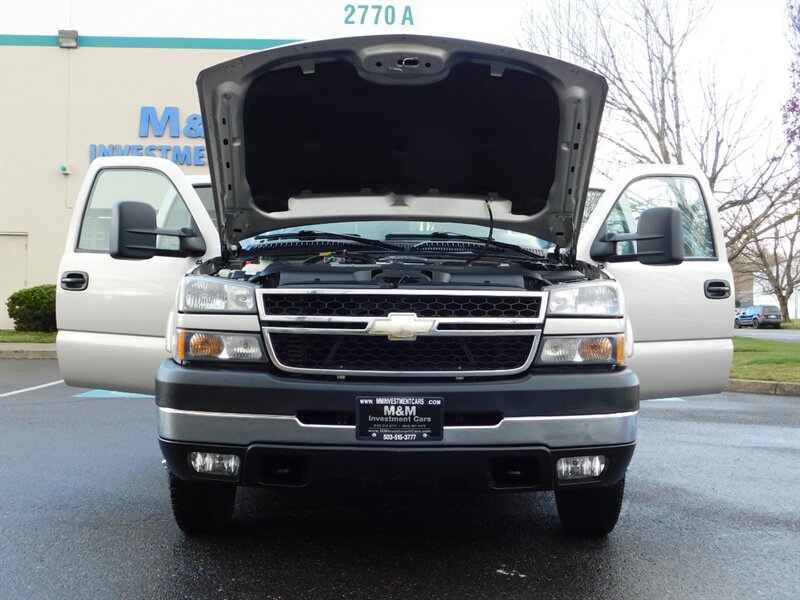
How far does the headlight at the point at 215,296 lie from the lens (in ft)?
10.8

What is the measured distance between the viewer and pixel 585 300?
3367 mm

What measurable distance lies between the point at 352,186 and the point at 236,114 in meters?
0.84

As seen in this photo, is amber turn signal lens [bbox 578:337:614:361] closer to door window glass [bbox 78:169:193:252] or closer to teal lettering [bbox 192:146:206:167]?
door window glass [bbox 78:169:193:252]

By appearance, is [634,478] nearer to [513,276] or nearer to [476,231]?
[476,231]

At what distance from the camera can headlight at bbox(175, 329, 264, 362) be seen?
128 inches

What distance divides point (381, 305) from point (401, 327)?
14 cm

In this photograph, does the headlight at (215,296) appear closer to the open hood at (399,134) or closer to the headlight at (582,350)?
the open hood at (399,134)

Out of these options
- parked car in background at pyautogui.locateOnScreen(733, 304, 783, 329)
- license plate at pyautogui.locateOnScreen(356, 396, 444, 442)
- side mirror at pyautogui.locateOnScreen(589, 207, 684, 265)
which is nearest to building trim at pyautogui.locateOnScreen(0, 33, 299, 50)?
side mirror at pyautogui.locateOnScreen(589, 207, 684, 265)

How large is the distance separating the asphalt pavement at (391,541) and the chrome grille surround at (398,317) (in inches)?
25.3

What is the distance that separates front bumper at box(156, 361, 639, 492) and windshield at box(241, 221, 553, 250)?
5.02 feet

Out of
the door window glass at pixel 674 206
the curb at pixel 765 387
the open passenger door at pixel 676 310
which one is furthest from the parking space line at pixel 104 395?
the curb at pixel 765 387

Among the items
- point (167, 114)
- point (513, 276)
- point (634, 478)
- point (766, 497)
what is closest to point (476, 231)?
point (513, 276)

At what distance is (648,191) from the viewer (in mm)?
5633

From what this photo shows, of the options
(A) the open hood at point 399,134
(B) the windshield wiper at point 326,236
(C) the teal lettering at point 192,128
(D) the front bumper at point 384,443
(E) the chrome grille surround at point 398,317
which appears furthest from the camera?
(C) the teal lettering at point 192,128
